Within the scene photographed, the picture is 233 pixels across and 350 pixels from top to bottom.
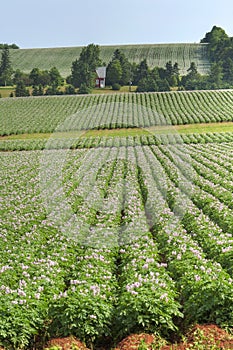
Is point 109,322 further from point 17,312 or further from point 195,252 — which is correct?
point 195,252

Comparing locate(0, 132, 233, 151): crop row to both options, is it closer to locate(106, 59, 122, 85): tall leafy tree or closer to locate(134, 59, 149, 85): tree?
locate(106, 59, 122, 85): tall leafy tree

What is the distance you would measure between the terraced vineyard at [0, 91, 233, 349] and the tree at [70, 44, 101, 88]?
214 ft

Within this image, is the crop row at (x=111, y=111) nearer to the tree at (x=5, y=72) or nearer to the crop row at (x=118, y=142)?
the crop row at (x=118, y=142)

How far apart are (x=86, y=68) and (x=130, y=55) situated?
4732 centimetres

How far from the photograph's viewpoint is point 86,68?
96.3 m

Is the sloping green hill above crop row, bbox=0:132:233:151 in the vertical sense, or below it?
above

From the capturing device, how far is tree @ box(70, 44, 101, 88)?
93.7 meters

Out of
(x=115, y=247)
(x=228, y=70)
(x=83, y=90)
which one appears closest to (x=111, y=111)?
(x=83, y=90)

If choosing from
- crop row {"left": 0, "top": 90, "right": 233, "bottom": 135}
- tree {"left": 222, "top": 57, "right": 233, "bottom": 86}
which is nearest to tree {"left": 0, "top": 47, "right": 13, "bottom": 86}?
crop row {"left": 0, "top": 90, "right": 233, "bottom": 135}

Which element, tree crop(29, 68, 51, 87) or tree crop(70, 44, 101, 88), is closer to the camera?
tree crop(70, 44, 101, 88)

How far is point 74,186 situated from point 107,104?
49.3 metres

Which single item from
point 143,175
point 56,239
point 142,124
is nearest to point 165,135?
point 142,124

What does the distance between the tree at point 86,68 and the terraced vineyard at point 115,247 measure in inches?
2571

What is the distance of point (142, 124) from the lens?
52656 mm
